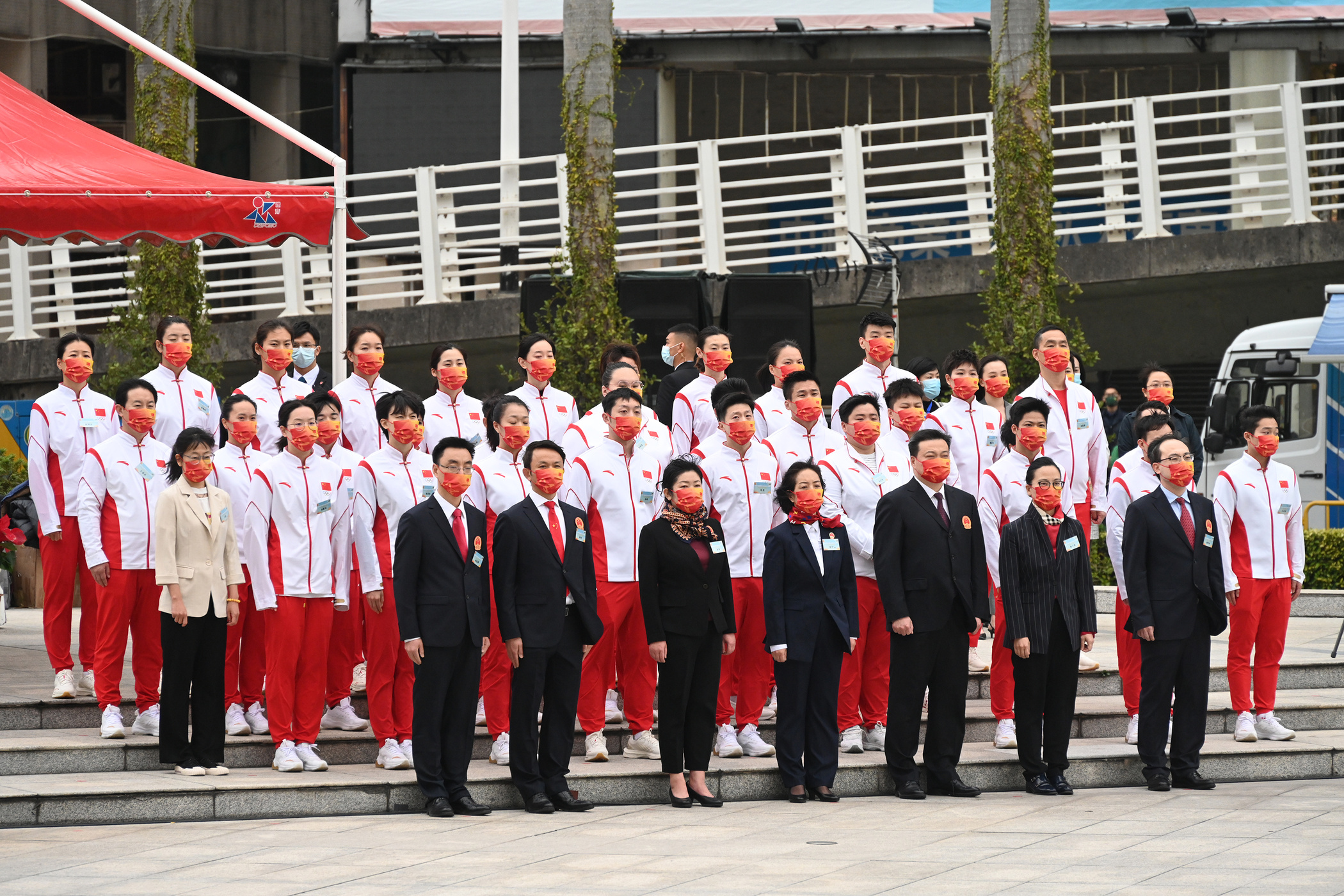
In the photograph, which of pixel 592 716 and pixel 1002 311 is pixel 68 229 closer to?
pixel 592 716

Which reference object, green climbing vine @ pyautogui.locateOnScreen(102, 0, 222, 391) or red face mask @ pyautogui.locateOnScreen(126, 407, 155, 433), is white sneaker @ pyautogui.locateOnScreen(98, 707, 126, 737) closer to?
red face mask @ pyautogui.locateOnScreen(126, 407, 155, 433)

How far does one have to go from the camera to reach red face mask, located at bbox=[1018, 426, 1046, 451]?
9.77 metres

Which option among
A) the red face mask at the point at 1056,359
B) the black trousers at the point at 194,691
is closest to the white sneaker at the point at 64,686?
the black trousers at the point at 194,691

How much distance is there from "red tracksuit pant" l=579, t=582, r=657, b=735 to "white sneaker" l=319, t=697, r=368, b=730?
121 centimetres

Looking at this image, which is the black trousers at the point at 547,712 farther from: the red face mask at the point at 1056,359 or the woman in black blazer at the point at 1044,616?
the red face mask at the point at 1056,359

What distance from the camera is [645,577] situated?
28.6ft

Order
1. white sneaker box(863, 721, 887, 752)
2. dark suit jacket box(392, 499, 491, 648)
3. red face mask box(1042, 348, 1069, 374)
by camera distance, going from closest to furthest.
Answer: dark suit jacket box(392, 499, 491, 648) → white sneaker box(863, 721, 887, 752) → red face mask box(1042, 348, 1069, 374)

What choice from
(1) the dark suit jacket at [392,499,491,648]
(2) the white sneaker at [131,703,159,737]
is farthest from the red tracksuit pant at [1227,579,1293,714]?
(2) the white sneaker at [131,703,159,737]

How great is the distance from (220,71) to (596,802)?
54.3ft

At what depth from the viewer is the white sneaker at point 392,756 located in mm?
8953

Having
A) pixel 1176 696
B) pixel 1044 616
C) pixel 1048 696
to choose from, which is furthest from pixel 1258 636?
pixel 1044 616

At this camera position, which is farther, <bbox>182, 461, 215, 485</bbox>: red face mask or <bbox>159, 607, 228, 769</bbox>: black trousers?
<bbox>182, 461, 215, 485</bbox>: red face mask

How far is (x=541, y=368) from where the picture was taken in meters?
10.4

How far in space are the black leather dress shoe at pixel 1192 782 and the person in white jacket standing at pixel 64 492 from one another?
5873 mm
